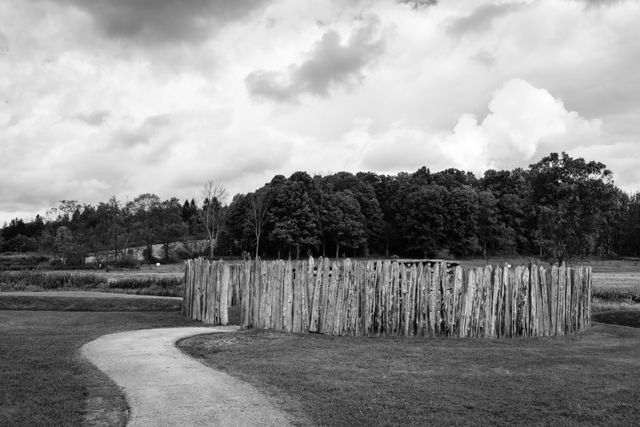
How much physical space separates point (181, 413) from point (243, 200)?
266 ft

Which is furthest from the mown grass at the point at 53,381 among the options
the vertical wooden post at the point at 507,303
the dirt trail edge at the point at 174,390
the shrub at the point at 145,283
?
the shrub at the point at 145,283

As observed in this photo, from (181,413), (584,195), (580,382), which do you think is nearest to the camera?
(181,413)

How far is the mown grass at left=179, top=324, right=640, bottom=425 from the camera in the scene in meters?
7.31

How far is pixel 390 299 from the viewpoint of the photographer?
14.6m

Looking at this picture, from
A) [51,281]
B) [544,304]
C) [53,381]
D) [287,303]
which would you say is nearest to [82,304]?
[287,303]

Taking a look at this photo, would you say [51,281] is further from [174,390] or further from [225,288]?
[174,390]

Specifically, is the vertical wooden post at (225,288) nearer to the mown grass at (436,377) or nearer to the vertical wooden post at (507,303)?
the mown grass at (436,377)

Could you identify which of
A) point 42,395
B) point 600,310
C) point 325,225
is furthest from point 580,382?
point 325,225

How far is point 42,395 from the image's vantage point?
7754 mm

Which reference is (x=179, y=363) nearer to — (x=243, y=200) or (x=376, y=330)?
(x=376, y=330)

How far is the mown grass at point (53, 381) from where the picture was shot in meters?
6.93

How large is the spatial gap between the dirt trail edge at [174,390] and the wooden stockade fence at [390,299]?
3.36 metres

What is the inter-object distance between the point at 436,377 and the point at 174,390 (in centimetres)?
419

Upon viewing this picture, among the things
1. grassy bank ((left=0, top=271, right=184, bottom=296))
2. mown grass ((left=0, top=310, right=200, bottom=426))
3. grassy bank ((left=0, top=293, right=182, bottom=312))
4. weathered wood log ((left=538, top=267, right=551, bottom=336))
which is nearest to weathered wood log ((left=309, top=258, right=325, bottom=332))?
mown grass ((left=0, top=310, right=200, bottom=426))
